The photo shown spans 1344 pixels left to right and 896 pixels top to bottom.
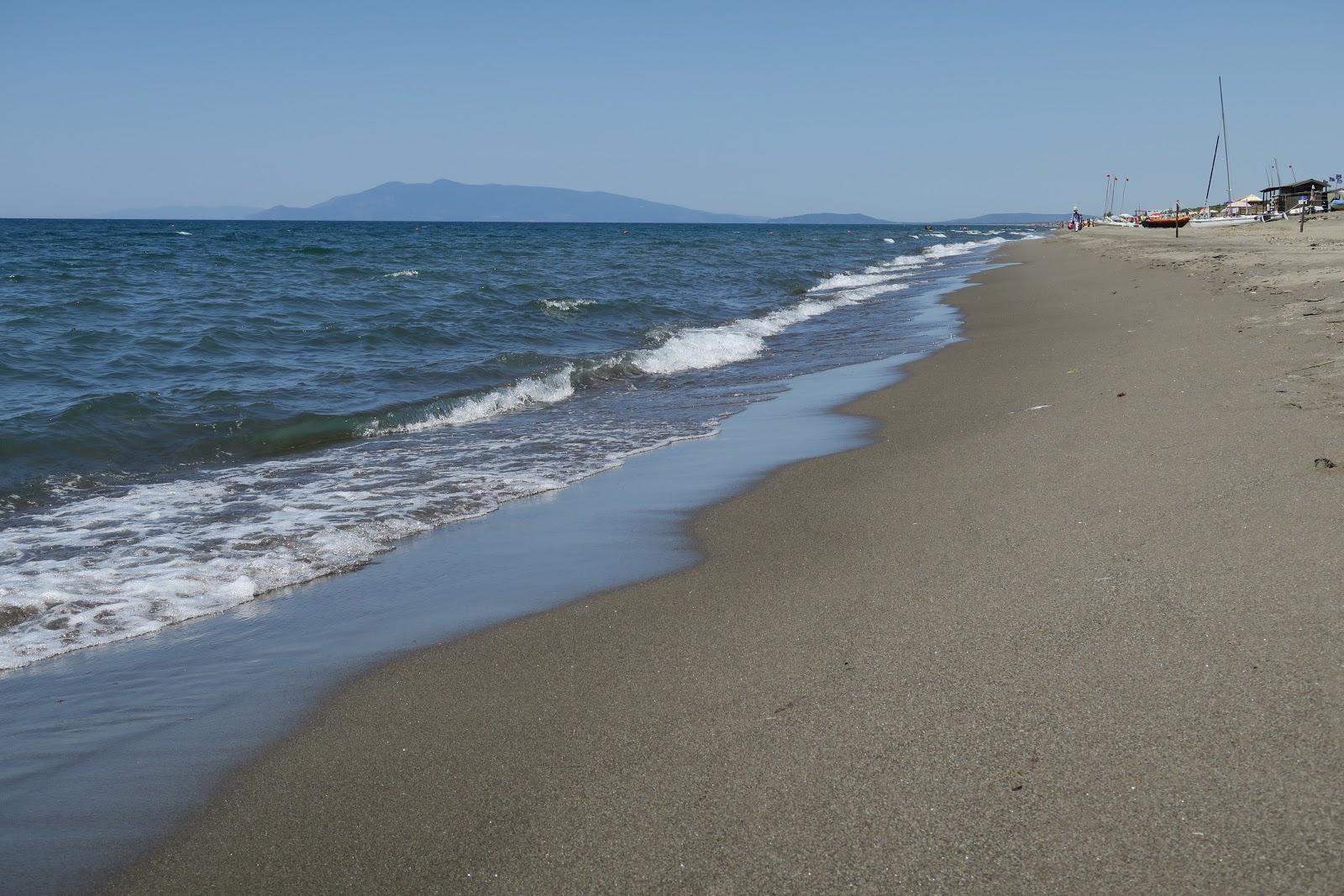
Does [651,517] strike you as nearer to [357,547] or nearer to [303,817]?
[357,547]

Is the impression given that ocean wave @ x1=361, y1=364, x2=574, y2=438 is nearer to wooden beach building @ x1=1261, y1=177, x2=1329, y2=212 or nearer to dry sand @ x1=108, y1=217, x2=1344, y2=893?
dry sand @ x1=108, y1=217, x2=1344, y2=893

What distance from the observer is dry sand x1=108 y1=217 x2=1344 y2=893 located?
7.49 feet

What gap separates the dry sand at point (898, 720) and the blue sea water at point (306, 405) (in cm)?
204

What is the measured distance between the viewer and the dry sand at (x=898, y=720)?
2283mm

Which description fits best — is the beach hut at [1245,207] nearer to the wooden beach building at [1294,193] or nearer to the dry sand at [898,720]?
the wooden beach building at [1294,193]

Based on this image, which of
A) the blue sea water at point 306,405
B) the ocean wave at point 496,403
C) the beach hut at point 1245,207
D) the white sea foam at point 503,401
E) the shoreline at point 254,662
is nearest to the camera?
the shoreline at point 254,662

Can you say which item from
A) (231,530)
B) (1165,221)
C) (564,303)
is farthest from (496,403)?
(1165,221)

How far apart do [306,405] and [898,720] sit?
8477 mm

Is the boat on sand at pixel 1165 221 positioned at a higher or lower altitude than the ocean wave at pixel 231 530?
higher

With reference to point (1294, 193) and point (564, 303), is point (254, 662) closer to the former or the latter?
point (564, 303)

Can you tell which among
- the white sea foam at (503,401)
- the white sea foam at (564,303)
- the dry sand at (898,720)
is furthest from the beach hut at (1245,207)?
the dry sand at (898,720)

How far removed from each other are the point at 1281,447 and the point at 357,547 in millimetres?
5051

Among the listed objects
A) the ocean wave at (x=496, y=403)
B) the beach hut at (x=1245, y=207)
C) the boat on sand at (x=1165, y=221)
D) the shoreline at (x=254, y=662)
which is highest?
the beach hut at (x=1245, y=207)

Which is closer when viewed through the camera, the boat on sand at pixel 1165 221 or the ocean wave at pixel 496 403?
the ocean wave at pixel 496 403
